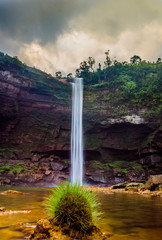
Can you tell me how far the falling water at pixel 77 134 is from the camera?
40.0 metres

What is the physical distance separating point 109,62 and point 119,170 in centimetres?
3602

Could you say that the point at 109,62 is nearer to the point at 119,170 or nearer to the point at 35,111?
the point at 35,111

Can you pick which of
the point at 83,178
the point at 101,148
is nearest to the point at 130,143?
the point at 101,148

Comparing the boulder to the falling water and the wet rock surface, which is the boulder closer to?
the wet rock surface

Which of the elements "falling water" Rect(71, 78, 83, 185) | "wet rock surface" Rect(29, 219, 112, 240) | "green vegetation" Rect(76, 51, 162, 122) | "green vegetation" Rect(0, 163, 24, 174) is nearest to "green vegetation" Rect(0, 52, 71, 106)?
"falling water" Rect(71, 78, 83, 185)

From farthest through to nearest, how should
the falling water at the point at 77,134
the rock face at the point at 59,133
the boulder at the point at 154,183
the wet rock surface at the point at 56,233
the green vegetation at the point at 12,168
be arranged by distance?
the falling water at the point at 77,134, the rock face at the point at 59,133, the green vegetation at the point at 12,168, the boulder at the point at 154,183, the wet rock surface at the point at 56,233

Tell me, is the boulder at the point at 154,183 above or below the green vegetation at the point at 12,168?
below

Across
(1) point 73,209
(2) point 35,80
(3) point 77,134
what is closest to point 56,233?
(1) point 73,209

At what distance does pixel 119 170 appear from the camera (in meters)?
37.8

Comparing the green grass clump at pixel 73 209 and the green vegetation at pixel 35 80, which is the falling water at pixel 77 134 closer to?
the green vegetation at pixel 35 80

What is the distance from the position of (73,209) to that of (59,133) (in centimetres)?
3991

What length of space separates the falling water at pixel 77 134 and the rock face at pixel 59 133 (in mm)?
996

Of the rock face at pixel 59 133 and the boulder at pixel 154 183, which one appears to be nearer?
the boulder at pixel 154 183

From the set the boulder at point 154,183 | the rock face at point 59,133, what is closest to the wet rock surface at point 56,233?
the boulder at point 154,183
